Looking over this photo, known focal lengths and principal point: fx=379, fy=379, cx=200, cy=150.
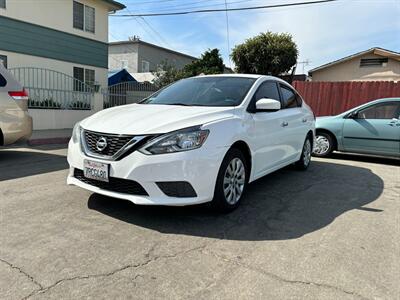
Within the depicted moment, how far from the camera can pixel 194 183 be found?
12.2 ft

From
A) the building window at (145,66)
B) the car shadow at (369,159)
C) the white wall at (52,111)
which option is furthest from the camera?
the building window at (145,66)

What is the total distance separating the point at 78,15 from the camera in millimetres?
16094

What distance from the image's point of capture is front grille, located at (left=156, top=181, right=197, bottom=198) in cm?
368

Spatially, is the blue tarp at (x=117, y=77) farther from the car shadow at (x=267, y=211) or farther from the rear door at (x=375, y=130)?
the car shadow at (x=267, y=211)

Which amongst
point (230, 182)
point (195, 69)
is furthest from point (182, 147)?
point (195, 69)

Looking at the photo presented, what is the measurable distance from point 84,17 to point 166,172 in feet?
48.5

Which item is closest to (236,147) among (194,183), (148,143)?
(194,183)

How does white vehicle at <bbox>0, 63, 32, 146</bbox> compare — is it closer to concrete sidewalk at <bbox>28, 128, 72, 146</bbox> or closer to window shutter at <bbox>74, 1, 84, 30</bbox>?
concrete sidewalk at <bbox>28, 128, 72, 146</bbox>

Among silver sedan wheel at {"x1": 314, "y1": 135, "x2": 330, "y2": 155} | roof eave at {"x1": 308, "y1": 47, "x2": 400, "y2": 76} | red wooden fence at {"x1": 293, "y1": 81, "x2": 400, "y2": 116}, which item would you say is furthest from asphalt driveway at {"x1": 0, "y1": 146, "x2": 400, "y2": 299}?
roof eave at {"x1": 308, "y1": 47, "x2": 400, "y2": 76}

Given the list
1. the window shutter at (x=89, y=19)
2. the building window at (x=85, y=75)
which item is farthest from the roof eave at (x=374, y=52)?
the building window at (x=85, y=75)

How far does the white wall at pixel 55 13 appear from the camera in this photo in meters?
13.4

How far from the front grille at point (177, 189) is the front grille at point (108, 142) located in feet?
1.76

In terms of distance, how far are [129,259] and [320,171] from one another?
16.9 feet

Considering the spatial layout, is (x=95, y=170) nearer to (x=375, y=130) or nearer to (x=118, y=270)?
(x=118, y=270)
